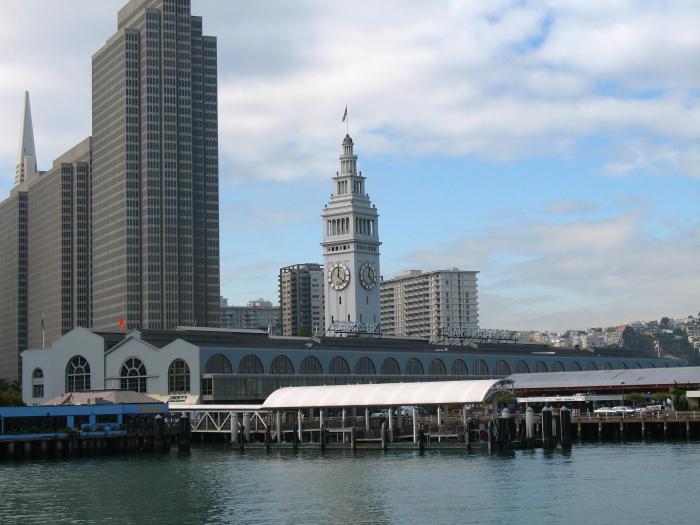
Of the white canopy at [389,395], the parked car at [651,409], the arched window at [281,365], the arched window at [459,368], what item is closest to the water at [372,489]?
the white canopy at [389,395]

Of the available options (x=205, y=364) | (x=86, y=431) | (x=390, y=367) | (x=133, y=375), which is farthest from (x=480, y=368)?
(x=86, y=431)

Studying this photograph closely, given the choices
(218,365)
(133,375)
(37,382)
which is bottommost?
(37,382)

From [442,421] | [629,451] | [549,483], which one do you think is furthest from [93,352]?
[549,483]

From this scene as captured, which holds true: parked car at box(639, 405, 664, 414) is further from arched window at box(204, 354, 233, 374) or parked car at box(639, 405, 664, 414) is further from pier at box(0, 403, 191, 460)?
arched window at box(204, 354, 233, 374)

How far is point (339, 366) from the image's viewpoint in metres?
171

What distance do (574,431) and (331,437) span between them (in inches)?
1153

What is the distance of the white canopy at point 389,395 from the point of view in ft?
385

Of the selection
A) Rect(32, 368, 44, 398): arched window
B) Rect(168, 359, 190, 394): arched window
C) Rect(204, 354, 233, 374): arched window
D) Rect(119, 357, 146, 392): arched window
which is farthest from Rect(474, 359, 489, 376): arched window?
Rect(32, 368, 44, 398): arched window

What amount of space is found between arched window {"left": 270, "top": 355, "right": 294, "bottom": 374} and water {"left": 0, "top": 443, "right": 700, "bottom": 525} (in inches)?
1918

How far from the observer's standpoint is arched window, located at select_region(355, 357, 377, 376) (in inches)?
6821

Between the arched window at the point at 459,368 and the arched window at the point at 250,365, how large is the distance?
41371 millimetres

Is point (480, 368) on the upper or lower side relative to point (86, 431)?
upper

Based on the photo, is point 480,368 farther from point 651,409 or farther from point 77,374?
point 77,374

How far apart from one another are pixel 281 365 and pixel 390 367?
74.2ft
